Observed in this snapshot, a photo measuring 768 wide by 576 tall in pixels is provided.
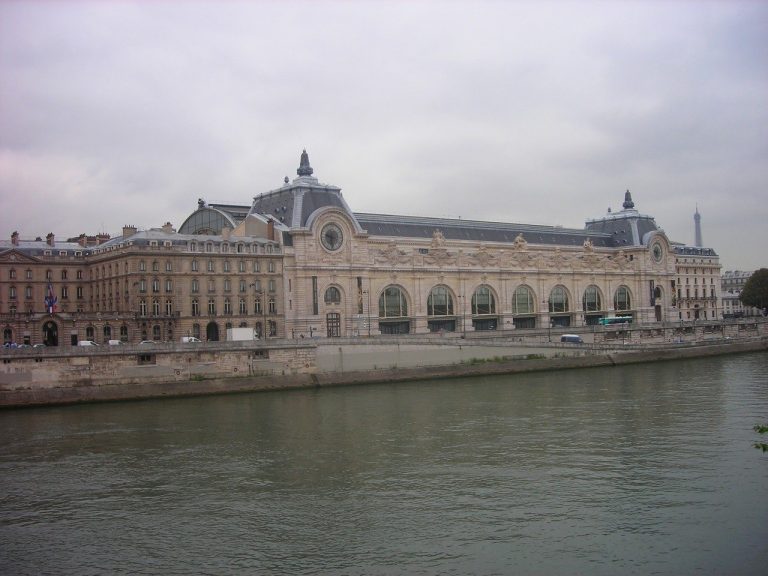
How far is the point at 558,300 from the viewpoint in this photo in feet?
289

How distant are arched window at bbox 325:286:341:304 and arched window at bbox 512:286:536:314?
19.5m

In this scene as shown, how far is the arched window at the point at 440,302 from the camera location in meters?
77.3

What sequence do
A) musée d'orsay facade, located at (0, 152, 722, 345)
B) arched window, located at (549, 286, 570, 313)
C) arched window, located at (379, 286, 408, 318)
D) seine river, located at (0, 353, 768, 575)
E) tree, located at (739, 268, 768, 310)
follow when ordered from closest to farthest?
seine river, located at (0, 353, 768, 575) < musée d'orsay facade, located at (0, 152, 722, 345) < arched window, located at (379, 286, 408, 318) < arched window, located at (549, 286, 570, 313) < tree, located at (739, 268, 768, 310)

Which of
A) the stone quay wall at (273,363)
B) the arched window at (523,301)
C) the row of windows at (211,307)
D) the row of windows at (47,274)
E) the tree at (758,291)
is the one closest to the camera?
the stone quay wall at (273,363)

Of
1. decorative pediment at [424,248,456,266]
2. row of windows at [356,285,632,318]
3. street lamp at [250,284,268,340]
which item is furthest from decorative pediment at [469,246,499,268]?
street lamp at [250,284,268,340]

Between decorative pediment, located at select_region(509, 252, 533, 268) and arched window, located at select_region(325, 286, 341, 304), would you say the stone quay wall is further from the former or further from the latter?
decorative pediment, located at select_region(509, 252, 533, 268)

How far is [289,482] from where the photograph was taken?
91.7 ft

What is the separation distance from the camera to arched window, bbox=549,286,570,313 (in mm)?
87125

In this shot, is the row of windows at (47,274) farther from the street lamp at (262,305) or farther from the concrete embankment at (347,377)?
the concrete embankment at (347,377)

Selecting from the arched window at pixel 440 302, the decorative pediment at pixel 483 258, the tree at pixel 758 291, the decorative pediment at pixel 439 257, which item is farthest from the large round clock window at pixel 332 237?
the tree at pixel 758 291

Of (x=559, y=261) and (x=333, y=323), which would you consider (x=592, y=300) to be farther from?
(x=333, y=323)

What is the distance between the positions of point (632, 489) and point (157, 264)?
44865mm

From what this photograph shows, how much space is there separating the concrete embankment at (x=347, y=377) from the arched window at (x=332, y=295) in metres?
12.8

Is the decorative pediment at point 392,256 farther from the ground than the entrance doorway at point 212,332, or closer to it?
farther from the ground
